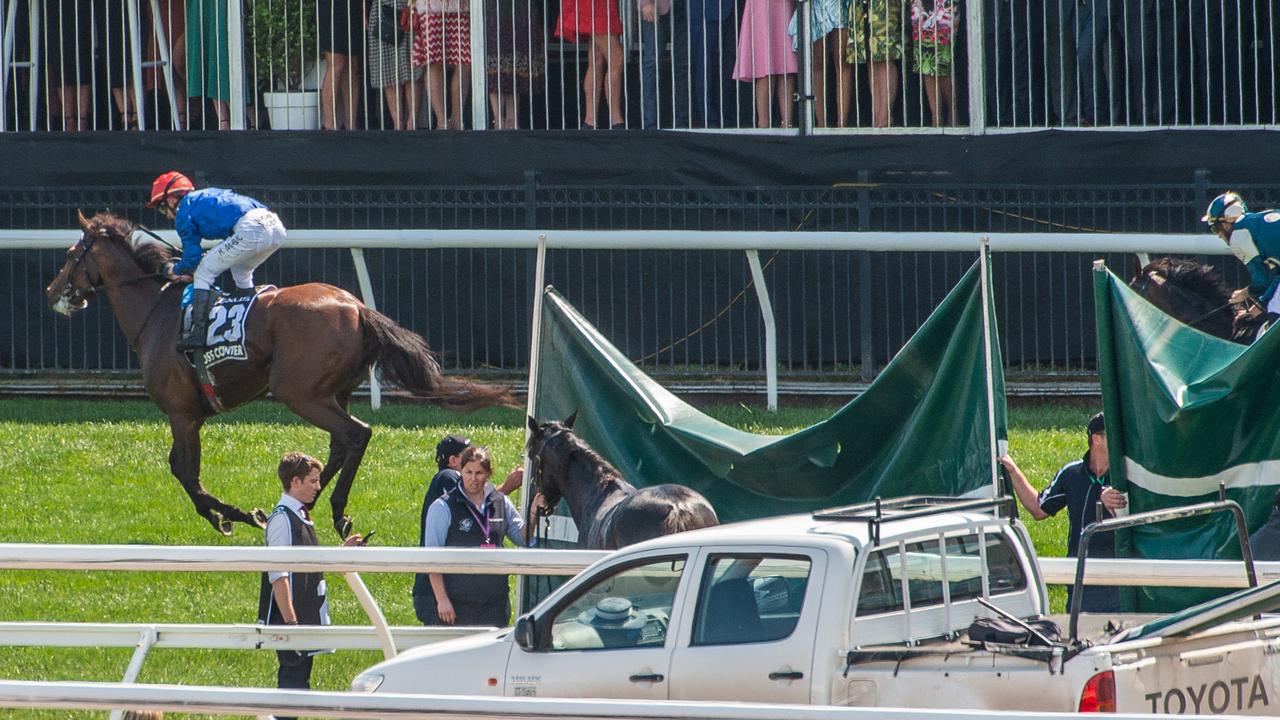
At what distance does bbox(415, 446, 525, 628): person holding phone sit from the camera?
8500 millimetres

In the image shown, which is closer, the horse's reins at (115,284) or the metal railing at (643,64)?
the horse's reins at (115,284)

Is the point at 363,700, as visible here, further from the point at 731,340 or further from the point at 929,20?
the point at 929,20

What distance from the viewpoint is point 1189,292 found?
1067 cm

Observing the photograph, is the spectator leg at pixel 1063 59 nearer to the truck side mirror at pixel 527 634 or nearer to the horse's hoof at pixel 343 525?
the horse's hoof at pixel 343 525

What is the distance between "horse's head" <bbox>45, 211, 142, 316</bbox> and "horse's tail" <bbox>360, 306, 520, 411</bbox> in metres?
1.97

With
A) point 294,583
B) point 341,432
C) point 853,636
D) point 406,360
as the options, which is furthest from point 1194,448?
point 341,432

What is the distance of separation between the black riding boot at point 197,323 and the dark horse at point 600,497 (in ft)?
12.5

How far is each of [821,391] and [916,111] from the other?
10.6 feet

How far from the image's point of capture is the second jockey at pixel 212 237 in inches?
467

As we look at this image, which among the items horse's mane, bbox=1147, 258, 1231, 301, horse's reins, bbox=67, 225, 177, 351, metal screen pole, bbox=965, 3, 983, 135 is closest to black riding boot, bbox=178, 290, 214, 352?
horse's reins, bbox=67, 225, 177, 351

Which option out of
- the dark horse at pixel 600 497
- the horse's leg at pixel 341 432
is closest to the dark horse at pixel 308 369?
the horse's leg at pixel 341 432

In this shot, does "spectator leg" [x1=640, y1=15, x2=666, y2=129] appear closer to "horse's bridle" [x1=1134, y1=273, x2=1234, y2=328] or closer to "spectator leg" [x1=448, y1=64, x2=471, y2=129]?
"spectator leg" [x1=448, y1=64, x2=471, y2=129]

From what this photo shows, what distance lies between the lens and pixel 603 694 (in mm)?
5840

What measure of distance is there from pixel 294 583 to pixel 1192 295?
→ 18.7 ft
